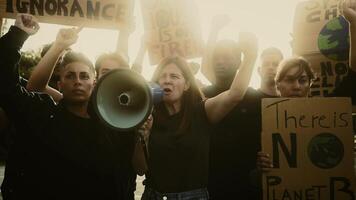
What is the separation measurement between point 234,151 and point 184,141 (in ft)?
1.85

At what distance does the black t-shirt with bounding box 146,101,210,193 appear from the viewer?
2.45 m

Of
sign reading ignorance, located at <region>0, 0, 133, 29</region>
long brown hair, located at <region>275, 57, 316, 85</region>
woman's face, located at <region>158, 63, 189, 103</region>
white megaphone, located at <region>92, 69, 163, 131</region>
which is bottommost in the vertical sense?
white megaphone, located at <region>92, 69, 163, 131</region>

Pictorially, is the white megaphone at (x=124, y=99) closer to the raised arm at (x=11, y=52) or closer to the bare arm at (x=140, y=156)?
the bare arm at (x=140, y=156)

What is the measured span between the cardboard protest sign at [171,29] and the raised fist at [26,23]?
1.84 meters

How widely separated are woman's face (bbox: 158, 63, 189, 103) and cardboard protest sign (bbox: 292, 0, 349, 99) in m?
1.36

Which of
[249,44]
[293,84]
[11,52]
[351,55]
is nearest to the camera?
[11,52]

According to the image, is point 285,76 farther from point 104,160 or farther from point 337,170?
point 104,160

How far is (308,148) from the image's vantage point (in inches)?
105

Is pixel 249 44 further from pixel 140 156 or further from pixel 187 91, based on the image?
pixel 140 156

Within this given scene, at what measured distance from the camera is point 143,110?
7.03 ft

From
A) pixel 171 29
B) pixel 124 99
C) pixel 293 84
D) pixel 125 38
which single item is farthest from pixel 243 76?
pixel 171 29

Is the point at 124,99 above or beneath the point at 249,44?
beneath

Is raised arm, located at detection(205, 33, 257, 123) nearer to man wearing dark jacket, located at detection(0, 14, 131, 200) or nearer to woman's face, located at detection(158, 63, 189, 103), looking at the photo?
woman's face, located at detection(158, 63, 189, 103)

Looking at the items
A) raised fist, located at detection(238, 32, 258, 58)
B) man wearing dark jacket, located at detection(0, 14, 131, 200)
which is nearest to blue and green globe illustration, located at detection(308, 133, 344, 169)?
raised fist, located at detection(238, 32, 258, 58)
